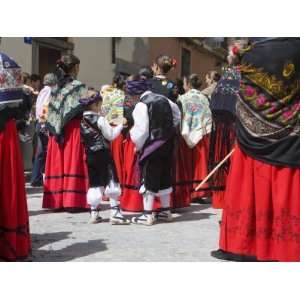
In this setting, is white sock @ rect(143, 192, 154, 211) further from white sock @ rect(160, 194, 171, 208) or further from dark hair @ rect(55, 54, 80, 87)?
dark hair @ rect(55, 54, 80, 87)

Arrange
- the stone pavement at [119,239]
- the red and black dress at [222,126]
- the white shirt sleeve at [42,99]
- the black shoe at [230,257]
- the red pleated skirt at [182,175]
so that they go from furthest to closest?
the white shirt sleeve at [42,99] → the red pleated skirt at [182,175] → the red and black dress at [222,126] → the stone pavement at [119,239] → the black shoe at [230,257]

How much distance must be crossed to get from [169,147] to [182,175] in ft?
4.83

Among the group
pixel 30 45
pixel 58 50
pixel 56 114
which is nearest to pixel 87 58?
pixel 58 50

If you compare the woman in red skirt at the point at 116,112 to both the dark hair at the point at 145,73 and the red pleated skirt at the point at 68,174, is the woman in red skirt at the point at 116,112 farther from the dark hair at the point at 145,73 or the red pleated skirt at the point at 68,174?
the dark hair at the point at 145,73

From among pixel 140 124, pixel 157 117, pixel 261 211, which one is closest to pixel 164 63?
pixel 157 117

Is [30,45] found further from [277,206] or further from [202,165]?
[277,206]

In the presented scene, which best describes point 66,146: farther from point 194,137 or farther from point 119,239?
point 119,239

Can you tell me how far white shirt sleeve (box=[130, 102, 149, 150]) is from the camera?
6.44m

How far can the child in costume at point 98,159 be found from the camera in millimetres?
6562

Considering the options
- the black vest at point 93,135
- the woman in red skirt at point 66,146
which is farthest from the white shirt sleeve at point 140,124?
the woman in red skirt at point 66,146

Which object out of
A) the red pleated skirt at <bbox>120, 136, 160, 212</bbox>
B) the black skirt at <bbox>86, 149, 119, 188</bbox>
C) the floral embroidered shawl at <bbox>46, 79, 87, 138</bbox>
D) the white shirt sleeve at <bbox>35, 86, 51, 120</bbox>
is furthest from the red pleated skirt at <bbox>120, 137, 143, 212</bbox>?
the white shirt sleeve at <bbox>35, 86, 51, 120</bbox>

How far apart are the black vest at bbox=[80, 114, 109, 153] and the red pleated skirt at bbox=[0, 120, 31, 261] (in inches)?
78.3

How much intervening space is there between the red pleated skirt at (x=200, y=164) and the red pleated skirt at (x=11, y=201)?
4268mm

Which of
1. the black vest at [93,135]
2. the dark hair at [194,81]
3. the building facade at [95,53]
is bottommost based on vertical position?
the black vest at [93,135]
